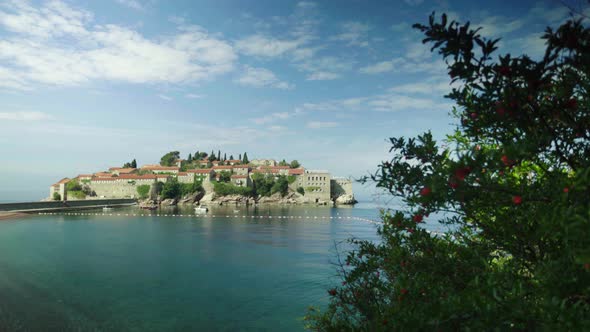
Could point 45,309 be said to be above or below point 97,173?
below

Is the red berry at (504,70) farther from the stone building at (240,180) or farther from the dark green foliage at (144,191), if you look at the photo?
the dark green foliage at (144,191)

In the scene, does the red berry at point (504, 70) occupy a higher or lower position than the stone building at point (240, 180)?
lower

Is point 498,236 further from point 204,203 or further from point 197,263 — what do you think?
point 204,203

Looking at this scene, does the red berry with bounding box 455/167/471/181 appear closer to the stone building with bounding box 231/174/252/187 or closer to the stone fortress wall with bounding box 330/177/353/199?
the stone building with bounding box 231/174/252/187

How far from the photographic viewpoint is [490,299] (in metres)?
1.83

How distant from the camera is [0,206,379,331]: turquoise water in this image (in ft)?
35.7

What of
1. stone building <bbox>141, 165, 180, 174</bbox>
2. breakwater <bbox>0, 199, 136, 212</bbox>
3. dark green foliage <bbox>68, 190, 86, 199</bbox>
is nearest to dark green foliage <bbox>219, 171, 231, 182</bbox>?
stone building <bbox>141, 165, 180, 174</bbox>

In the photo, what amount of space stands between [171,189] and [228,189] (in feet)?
40.5

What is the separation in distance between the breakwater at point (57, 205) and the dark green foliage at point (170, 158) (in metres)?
25.0

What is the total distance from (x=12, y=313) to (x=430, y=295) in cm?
1349

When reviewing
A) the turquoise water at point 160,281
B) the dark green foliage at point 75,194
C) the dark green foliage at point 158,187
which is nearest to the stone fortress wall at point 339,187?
the dark green foliage at point 158,187

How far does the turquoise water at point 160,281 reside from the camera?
10883 mm

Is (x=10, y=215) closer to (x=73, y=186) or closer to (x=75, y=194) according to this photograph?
(x=75, y=194)

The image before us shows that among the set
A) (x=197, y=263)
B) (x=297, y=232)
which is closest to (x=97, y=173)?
(x=297, y=232)
